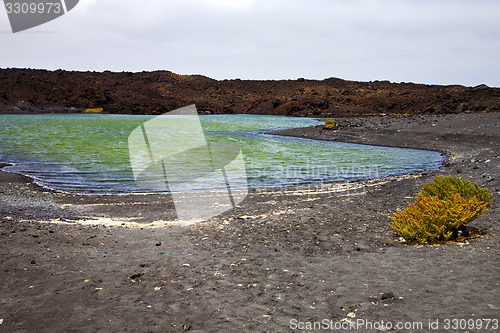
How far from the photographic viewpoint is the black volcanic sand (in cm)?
412

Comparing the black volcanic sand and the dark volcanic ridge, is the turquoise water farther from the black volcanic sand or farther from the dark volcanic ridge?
the dark volcanic ridge

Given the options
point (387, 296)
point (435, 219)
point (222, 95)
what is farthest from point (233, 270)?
point (222, 95)

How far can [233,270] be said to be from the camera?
5.50 m

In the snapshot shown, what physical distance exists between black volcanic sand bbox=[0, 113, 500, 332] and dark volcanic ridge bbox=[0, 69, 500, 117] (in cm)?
3911

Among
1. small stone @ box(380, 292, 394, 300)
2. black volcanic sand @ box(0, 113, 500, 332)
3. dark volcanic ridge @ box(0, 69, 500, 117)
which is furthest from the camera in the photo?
dark volcanic ridge @ box(0, 69, 500, 117)

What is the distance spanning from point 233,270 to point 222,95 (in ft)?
366

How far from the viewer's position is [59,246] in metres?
6.46

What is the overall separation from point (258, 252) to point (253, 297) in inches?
64.8

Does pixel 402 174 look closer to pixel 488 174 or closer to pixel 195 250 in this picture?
pixel 488 174

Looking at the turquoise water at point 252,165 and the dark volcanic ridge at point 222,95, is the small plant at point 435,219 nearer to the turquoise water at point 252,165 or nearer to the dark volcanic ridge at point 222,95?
the turquoise water at point 252,165

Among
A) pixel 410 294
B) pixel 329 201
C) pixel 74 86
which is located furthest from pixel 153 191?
pixel 74 86

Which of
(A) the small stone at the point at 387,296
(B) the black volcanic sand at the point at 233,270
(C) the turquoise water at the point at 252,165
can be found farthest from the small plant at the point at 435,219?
(C) the turquoise water at the point at 252,165

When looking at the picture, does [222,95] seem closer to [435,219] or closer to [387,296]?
[435,219]

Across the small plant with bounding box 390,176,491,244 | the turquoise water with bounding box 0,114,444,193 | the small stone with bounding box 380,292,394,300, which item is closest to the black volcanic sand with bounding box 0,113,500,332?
the small stone with bounding box 380,292,394,300
